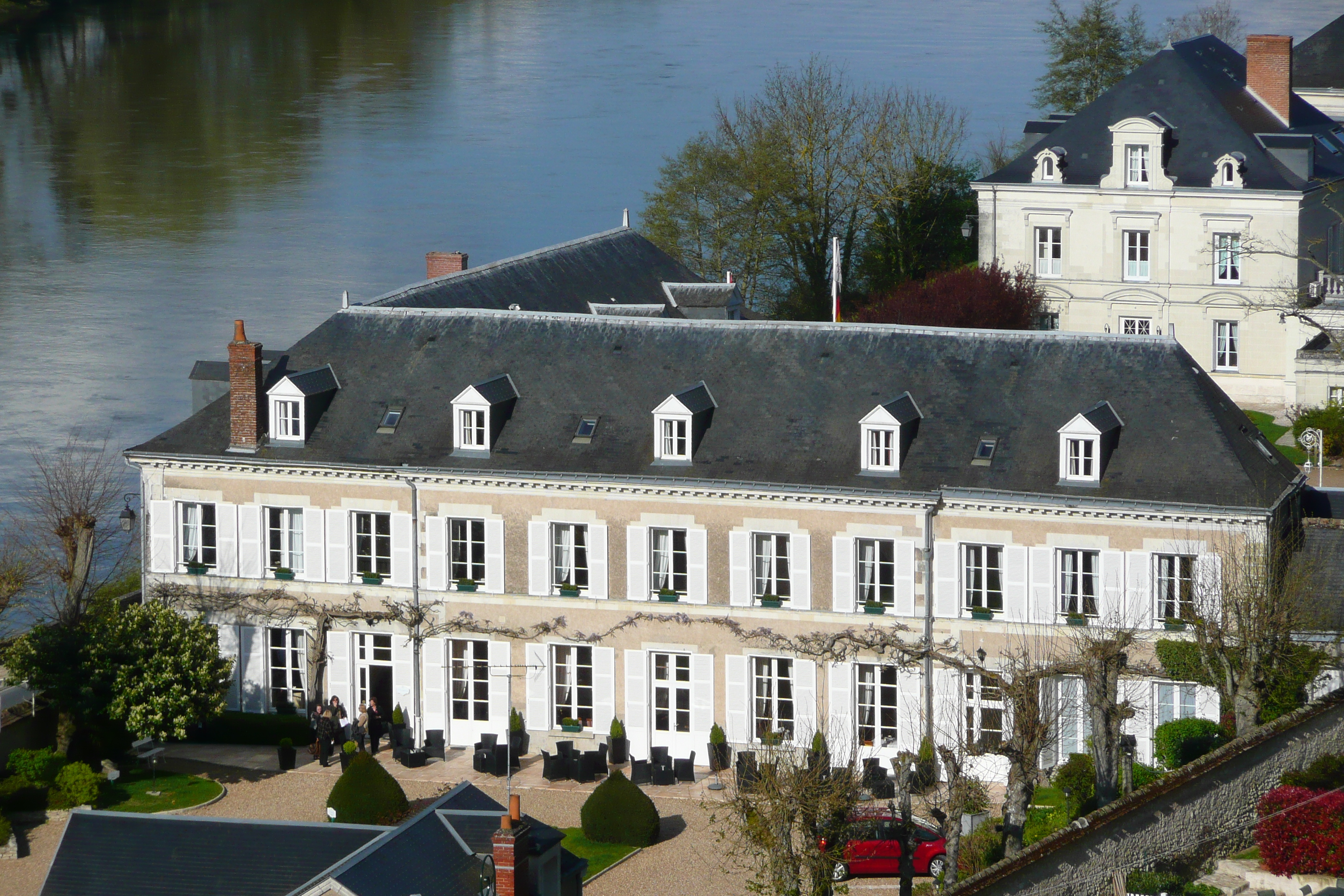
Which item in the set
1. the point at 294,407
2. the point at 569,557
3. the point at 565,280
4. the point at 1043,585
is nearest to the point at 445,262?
Answer: the point at 565,280

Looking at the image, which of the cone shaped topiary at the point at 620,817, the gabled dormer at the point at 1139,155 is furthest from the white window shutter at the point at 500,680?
the gabled dormer at the point at 1139,155

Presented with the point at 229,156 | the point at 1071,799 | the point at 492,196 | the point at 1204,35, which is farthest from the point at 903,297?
the point at 229,156

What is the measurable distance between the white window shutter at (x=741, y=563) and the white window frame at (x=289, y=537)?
7.88 metres

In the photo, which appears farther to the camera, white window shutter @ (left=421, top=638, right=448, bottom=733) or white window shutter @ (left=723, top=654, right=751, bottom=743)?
white window shutter @ (left=421, top=638, right=448, bottom=733)

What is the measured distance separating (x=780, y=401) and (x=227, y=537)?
33.7 ft

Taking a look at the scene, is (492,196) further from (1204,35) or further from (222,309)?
(1204,35)

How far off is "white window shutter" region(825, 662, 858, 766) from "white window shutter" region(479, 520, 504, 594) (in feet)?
19.5

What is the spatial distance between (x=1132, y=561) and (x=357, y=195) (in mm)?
→ 59605

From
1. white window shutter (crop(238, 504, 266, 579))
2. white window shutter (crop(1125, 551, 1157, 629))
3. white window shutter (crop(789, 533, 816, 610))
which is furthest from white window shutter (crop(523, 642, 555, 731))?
white window shutter (crop(1125, 551, 1157, 629))

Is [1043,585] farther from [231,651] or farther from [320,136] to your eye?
[320,136]

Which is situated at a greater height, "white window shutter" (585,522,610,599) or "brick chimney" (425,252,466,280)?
"brick chimney" (425,252,466,280)

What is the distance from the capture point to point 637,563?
3434 centimetres

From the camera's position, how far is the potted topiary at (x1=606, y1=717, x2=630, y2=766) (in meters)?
34.3

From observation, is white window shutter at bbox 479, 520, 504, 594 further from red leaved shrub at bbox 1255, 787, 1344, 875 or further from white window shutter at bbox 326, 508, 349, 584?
Answer: red leaved shrub at bbox 1255, 787, 1344, 875
